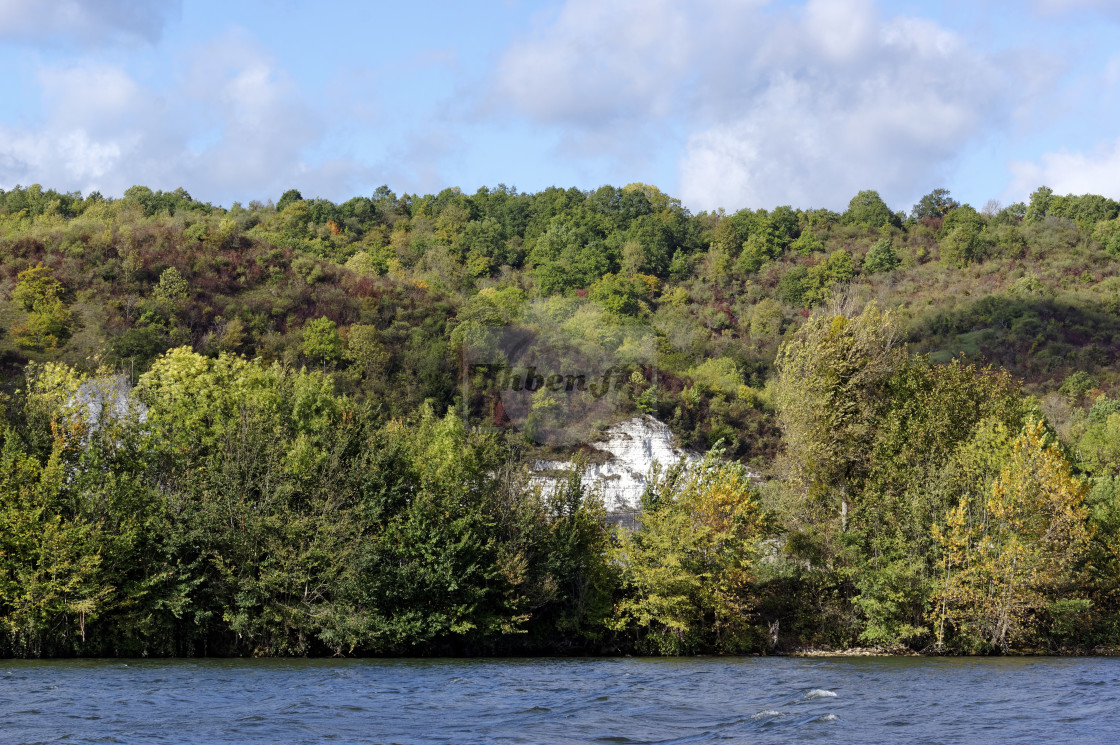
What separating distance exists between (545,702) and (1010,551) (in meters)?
22.6

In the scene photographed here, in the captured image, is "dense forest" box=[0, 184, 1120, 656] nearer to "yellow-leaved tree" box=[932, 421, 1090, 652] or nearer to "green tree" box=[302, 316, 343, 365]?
"yellow-leaved tree" box=[932, 421, 1090, 652]


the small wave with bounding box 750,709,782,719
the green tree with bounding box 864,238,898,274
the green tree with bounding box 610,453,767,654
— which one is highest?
the green tree with bounding box 864,238,898,274

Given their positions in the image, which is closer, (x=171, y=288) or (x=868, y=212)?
(x=171, y=288)

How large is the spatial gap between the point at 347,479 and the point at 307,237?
122191 millimetres

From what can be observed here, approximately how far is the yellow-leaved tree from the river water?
430 centimetres

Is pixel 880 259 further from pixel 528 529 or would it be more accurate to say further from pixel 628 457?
pixel 528 529

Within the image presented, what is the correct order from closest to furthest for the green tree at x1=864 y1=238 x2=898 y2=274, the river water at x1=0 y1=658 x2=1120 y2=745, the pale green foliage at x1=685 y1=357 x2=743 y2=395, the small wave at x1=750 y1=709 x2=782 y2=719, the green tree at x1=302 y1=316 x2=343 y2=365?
the river water at x1=0 y1=658 x2=1120 y2=745 → the small wave at x1=750 y1=709 x2=782 y2=719 → the green tree at x1=302 y1=316 x2=343 y2=365 → the pale green foliage at x1=685 y1=357 x2=743 y2=395 → the green tree at x1=864 y1=238 x2=898 y2=274

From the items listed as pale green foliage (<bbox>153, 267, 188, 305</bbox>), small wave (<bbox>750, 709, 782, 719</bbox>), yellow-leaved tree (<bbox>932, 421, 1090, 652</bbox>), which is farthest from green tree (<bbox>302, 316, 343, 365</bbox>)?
small wave (<bbox>750, 709, 782, 719</bbox>)

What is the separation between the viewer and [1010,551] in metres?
41.0

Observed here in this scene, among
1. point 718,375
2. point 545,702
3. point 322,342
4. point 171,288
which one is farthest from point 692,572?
point 718,375

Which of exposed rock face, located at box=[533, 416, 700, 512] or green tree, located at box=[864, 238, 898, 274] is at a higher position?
green tree, located at box=[864, 238, 898, 274]

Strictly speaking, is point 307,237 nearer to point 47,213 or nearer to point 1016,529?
point 47,213

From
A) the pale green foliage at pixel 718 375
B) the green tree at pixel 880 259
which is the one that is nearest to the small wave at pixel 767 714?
the pale green foliage at pixel 718 375

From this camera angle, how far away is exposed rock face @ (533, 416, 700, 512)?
87.2 meters
